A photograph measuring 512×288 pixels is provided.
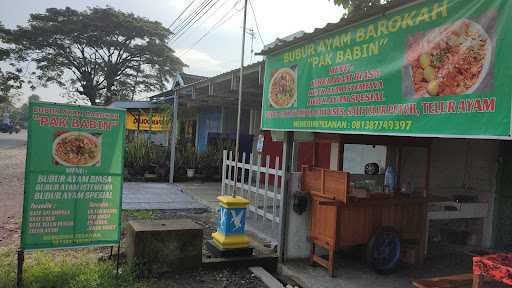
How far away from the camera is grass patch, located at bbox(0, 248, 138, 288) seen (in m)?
3.74

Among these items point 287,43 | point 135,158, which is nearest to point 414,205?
point 287,43

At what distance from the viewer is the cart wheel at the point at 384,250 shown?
4.57 metres

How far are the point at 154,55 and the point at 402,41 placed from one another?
3131 centimetres

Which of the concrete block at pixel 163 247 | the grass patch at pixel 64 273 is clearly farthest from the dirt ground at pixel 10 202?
the concrete block at pixel 163 247

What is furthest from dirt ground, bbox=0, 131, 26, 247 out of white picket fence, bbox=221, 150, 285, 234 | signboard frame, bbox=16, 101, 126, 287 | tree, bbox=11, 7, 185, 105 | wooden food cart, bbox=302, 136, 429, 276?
tree, bbox=11, 7, 185, 105

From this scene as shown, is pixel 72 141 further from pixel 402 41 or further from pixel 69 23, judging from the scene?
pixel 69 23

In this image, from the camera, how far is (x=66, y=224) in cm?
400

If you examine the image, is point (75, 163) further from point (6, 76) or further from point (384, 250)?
point (6, 76)

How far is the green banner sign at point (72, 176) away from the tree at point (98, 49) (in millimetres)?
26042

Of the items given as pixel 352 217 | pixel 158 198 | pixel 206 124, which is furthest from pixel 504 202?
pixel 206 124

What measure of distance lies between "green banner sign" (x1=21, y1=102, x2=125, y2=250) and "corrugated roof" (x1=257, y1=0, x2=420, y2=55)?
2.21 metres

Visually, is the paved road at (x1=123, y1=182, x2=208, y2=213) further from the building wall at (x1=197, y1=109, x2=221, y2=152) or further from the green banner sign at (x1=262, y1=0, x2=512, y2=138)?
the building wall at (x1=197, y1=109, x2=221, y2=152)

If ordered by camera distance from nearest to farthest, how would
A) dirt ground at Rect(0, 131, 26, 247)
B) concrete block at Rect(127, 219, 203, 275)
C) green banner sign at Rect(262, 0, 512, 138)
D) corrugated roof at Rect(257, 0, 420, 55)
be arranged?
green banner sign at Rect(262, 0, 512, 138) → corrugated roof at Rect(257, 0, 420, 55) → concrete block at Rect(127, 219, 203, 275) → dirt ground at Rect(0, 131, 26, 247)

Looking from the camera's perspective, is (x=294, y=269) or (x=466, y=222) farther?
(x=466, y=222)
